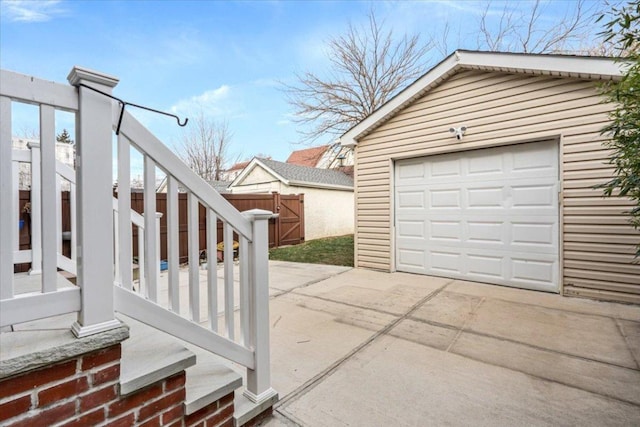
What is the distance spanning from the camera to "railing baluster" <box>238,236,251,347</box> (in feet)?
5.90

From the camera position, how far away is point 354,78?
1247cm

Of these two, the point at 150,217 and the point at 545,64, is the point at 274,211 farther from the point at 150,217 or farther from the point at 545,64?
the point at 150,217

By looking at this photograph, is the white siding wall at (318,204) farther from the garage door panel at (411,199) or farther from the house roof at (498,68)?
the garage door panel at (411,199)

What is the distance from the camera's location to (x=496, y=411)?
6.05 feet

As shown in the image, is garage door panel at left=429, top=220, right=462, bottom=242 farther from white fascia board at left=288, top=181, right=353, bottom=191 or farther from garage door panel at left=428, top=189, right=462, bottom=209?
white fascia board at left=288, top=181, right=353, bottom=191

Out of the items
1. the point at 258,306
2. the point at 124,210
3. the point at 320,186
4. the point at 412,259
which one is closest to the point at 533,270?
the point at 412,259

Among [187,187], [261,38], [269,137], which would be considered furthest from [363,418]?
[269,137]

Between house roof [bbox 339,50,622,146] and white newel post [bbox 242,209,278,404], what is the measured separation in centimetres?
403

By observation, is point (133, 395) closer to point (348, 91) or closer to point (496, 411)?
point (496, 411)

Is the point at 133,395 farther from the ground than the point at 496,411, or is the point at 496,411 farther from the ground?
the point at 133,395

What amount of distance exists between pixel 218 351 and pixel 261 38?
959 centimetres

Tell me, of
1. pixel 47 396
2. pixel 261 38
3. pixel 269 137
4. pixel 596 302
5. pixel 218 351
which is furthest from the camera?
pixel 269 137

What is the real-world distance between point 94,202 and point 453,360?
264 cm

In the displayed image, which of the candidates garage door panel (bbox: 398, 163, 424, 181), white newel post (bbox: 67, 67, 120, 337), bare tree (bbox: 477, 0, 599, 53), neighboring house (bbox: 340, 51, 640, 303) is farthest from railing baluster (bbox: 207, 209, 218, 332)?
bare tree (bbox: 477, 0, 599, 53)
